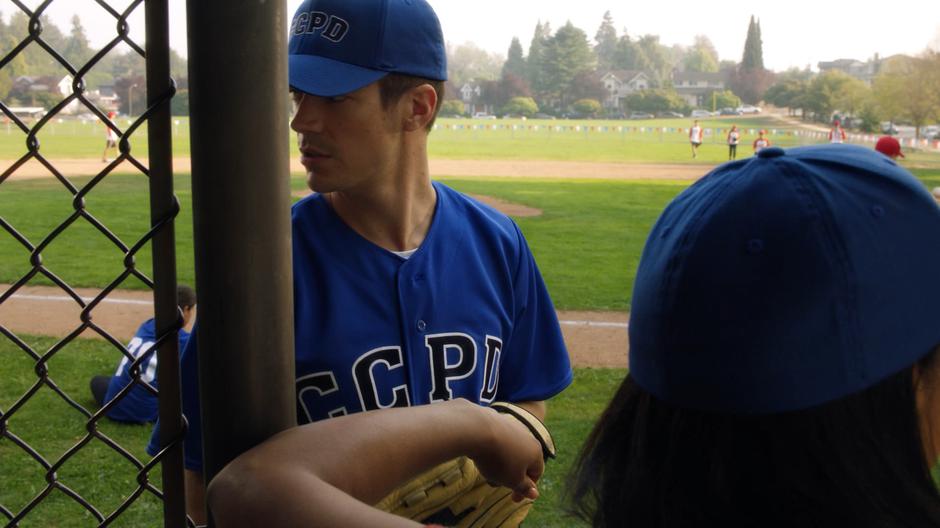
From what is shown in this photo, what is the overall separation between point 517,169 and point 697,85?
2254 inches

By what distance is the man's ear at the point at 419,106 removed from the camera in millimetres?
1733

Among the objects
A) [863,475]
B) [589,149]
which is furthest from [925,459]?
[589,149]

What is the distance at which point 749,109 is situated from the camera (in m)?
68.8

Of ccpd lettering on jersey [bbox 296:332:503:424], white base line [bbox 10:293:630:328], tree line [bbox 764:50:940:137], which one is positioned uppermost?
tree line [bbox 764:50:940:137]

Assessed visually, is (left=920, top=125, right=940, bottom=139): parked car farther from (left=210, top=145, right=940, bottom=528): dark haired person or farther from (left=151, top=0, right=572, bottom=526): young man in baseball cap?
(left=210, top=145, right=940, bottom=528): dark haired person

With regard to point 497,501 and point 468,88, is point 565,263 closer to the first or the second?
point 497,501

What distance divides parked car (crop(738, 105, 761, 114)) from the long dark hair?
70.4 m

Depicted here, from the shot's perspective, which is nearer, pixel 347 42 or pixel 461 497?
pixel 461 497

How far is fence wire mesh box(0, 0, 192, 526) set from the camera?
123cm

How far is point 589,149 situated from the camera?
37.3m

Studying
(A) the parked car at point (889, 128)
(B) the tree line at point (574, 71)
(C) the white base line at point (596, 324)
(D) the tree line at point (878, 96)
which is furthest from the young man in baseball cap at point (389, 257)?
(B) the tree line at point (574, 71)

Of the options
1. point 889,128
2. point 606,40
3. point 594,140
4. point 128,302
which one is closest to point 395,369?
point 128,302

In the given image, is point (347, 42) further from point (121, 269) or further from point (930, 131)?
point (930, 131)

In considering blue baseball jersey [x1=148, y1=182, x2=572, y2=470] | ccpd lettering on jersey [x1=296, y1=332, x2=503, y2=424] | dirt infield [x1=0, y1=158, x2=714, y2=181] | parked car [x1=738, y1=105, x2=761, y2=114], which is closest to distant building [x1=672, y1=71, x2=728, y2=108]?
parked car [x1=738, y1=105, x2=761, y2=114]
